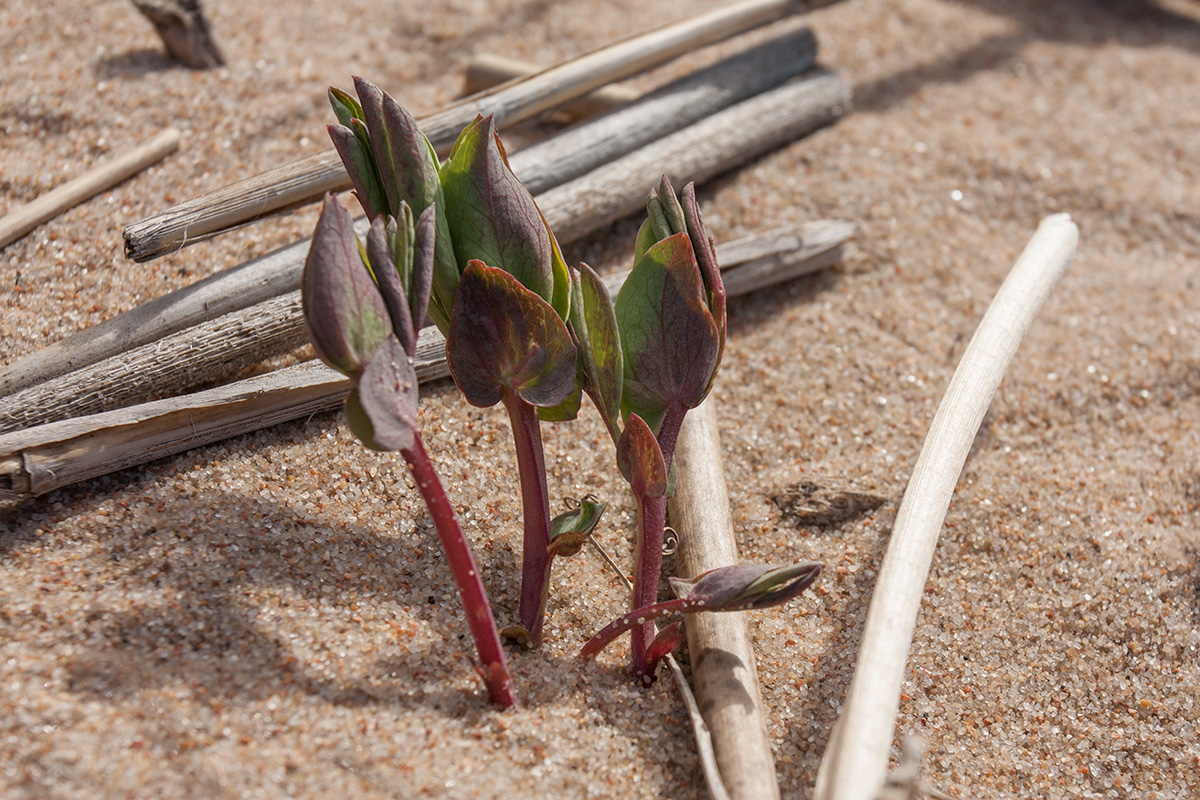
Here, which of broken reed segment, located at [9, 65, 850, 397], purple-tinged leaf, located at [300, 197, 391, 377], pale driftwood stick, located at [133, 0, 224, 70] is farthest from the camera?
pale driftwood stick, located at [133, 0, 224, 70]

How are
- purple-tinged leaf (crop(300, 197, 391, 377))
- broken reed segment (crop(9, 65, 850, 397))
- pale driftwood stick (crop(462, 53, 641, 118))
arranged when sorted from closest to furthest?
purple-tinged leaf (crop(300, 197, 391, 377)) → broken reed segment (crop(9, 65, 850, 397)) → pale driftwood stick (crop(462, 53, 641, 118))

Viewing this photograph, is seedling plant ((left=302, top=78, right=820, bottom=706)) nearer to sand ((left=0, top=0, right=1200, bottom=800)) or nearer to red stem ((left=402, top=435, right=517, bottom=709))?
red stem ((left=402, top=435, right=517, bottom=709))

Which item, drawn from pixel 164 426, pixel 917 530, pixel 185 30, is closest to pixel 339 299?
pixel 164 426

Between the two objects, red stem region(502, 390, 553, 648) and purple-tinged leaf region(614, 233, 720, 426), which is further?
red stem region(502, 390, 553, 648)

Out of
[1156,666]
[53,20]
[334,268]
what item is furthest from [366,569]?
[53,20]

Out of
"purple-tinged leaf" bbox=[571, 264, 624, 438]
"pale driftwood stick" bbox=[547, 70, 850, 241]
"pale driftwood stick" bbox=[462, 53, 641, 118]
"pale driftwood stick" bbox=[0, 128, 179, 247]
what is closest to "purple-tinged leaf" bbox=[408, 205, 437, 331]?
"purple-tinged leaf" bbox=[571, 264, 624, 438]

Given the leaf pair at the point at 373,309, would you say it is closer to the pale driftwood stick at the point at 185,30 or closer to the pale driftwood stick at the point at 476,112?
the pale driftwood stick at the point at 476,112

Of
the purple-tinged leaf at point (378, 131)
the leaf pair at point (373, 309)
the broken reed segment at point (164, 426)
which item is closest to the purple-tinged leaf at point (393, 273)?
the leaf pair at point (373, 309)

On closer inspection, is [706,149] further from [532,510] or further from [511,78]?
[532,510]
